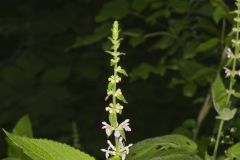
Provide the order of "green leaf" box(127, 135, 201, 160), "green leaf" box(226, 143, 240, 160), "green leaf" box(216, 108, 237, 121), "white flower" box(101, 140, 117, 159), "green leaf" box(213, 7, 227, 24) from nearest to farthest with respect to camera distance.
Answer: "white flower" box(101, 140, 117, 159) < "green leaf" box(127, 135, 201, 160) < "green leaf" box(226, 143, 240, 160) < "green leaf" box(216, 108, 237, 121) < "green leaf" box(213, 7, 227, 24)

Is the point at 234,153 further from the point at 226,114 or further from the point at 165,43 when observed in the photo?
Answer: the point at 165,43

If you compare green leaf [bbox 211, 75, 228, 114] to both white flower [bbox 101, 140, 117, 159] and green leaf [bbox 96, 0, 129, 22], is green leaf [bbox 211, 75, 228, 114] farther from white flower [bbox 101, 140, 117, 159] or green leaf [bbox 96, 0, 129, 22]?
green leaf [bbox 96, 0, 129, 22]

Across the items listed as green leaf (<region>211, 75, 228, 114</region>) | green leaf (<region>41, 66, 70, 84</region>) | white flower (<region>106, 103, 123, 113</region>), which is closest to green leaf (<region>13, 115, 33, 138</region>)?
green leaf (<region>211, 75, 228, 114</region>)

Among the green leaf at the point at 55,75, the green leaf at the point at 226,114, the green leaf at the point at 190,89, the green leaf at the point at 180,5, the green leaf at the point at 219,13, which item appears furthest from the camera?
the green leaf at the point at 55,75

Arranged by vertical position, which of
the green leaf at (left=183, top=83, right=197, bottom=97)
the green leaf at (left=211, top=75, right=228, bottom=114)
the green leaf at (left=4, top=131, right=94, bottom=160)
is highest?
the green leaf at (left=183, top=83, right=197, bottom=97)

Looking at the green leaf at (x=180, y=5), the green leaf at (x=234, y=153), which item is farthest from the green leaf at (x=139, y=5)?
the green leaf at (x=234, y=153)

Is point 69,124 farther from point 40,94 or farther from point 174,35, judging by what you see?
point 174,35

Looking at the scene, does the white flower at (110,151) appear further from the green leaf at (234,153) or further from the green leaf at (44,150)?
the green leaf at (234,153)

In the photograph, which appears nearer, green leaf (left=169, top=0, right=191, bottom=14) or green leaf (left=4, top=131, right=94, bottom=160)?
green leaf (left=4, top=131, right=94, bottom=160)
